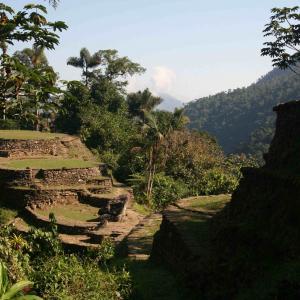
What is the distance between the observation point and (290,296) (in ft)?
17.2

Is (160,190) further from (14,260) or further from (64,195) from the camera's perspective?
(14,260)

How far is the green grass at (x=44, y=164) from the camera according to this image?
720 inches

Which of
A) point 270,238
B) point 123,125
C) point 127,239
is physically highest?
point 123,125

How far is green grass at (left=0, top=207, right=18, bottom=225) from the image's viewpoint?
16.3 metres

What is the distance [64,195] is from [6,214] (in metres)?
2.27

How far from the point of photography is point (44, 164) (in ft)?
61.9

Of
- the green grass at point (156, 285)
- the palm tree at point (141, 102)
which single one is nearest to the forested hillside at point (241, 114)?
the palm tree at point (141, 102)

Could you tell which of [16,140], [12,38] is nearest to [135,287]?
[12,38]

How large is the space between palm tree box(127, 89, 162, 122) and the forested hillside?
2927 centimetres

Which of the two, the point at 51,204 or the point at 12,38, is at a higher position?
the point at 12,38

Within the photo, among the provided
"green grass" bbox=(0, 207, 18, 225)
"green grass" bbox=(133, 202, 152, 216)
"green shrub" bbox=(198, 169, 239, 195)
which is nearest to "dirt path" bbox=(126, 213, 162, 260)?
"green grass" bbox=(133, 202, 152, 216)

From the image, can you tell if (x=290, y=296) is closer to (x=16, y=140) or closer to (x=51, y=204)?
(x=51, y=204)

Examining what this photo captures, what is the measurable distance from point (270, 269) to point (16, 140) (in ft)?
54.1

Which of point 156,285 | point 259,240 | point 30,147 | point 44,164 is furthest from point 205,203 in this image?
point 30,147
